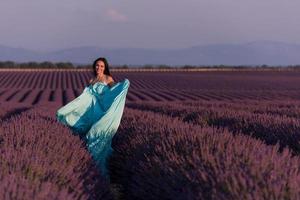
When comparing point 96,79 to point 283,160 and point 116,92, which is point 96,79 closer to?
Result: point 116,92

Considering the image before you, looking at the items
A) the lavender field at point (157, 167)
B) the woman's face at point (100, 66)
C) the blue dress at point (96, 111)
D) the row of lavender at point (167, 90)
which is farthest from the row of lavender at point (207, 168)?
the row of lavender at point (167, 90)

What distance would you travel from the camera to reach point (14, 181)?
379 cm

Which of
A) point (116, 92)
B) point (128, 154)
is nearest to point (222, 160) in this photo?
point (128, 154)

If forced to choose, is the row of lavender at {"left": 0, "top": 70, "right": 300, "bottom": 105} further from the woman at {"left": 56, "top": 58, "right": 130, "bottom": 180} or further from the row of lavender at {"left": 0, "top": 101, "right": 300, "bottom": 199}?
the row of lavender at {"left": 0, "top": 101, "right": 300, "bottom": 199}

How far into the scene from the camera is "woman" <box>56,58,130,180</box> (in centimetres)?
827

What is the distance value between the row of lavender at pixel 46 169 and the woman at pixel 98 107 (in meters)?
1.39

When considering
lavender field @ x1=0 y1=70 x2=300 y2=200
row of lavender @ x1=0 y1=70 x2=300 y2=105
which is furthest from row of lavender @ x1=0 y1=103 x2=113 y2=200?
row of lavender @ x1=0 y1=70 x2=300 y2=105

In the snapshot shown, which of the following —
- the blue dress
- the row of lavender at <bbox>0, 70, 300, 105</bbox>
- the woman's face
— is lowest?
the row of lavender at <bbox>0, 70, 300, 105</bbox>

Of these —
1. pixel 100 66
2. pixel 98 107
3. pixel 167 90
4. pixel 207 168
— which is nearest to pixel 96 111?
pixel 98 107

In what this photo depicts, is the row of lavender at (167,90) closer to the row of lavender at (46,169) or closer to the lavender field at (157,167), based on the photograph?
the lavender field at (157,167)

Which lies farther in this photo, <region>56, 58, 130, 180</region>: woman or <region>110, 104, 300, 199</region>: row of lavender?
<region>56, 58, 130, 180</region>: woman

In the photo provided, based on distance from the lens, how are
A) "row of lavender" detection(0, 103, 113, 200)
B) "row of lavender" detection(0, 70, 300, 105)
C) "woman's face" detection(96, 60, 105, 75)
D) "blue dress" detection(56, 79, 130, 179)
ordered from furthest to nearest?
"row of lavender" detection(0, 70, 300, 105), "woman's face" detection(96, 60, 105, 75), "blue dress" detection(56, 79, 130, 179), "row of lavender" detection(0, 103, 113, 200)

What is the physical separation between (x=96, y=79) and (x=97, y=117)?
510mm

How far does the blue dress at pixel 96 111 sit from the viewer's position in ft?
27.0
